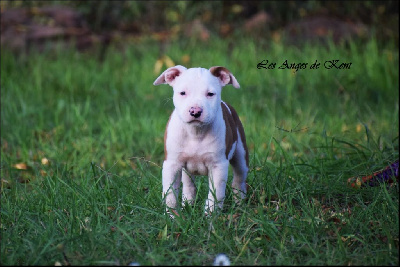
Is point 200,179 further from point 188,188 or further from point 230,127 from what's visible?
point 230,127

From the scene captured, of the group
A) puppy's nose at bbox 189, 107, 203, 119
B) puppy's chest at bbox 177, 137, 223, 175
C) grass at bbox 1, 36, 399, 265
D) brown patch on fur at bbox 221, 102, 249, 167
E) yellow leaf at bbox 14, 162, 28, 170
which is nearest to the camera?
grass at bbox 1, 36, 399, 265

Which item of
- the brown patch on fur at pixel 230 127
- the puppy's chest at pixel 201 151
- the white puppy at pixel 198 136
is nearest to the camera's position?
the white puppy at pixel 198 136

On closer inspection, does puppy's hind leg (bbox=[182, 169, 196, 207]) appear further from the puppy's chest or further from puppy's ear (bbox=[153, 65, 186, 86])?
puppy's ear (bbox=[153, 65, 186, 86])

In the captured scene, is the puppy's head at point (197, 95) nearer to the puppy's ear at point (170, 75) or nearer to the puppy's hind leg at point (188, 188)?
the puppy's ear at point (170, 75)

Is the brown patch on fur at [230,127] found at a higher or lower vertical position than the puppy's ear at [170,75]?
lower

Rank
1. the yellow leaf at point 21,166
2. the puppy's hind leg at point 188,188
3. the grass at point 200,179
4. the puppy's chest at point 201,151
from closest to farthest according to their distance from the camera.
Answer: the grass at point 200,179 → the puppy's chest at point 201,151 → the puppy's hind leg at point 188,188 → the yellow leaf at point 21,166

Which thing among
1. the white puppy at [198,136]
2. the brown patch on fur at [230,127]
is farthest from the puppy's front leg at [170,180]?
the brown patch on fur at [230,127]

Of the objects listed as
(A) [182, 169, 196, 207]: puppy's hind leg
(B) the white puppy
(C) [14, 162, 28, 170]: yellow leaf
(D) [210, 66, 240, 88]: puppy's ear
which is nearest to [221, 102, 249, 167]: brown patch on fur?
(B) the white puppy

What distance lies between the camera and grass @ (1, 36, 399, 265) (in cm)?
303

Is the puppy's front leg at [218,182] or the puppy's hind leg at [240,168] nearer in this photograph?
the puppy's front leg at [218,182]

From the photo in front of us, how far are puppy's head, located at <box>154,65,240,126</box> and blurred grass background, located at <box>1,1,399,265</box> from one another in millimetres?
569

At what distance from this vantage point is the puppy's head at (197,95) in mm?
3166

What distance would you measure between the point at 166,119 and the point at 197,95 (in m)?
2.86

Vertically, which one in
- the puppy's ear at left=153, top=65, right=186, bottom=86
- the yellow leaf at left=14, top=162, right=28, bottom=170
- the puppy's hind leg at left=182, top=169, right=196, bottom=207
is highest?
the puppy's ear at left=153, top=65, right=186, bottom=86
